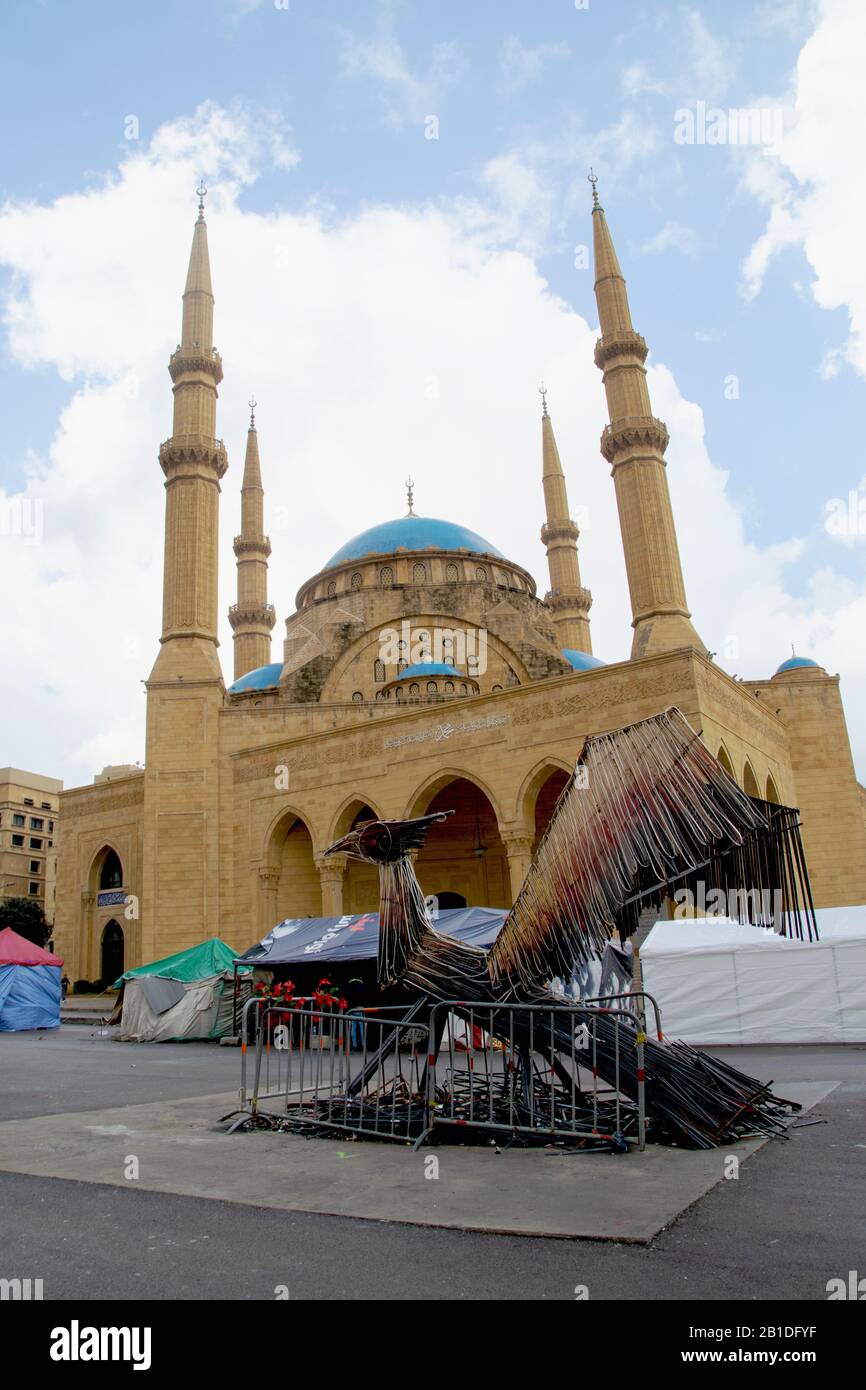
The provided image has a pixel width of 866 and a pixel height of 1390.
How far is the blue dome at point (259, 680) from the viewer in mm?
32344

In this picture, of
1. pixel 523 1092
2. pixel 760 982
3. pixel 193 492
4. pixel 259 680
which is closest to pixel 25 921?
pixel 259 680

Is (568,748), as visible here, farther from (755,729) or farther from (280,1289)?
(280,1289)

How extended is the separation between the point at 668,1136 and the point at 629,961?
18.2ft

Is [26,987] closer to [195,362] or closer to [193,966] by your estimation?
[193,966]

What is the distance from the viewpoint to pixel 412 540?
33.0 m

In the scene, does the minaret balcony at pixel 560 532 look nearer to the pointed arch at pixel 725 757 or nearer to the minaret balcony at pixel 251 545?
the minaret balcony at pixel 251 545

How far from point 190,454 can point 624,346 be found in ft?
39.4

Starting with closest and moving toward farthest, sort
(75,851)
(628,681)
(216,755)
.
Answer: (628,681) < (216,755) < (75,851)

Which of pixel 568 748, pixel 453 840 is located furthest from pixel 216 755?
pixel 568 748

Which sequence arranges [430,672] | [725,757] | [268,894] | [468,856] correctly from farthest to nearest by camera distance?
1. [430,672]
2. [468,856]
3. [268,894]
4. [725,757]

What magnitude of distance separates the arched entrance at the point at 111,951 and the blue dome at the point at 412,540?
554 inches

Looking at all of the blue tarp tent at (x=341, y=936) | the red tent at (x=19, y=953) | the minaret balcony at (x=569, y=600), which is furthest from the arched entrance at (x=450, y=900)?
the minaret balcony at (x=569, y=600)
